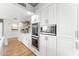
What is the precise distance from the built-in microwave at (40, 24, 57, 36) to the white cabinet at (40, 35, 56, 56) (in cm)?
7

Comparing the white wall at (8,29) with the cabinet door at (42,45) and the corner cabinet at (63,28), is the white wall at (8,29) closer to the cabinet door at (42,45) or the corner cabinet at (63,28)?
the cabinet door at (42,45)

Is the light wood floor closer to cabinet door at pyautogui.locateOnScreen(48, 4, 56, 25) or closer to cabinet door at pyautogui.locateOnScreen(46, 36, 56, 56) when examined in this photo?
cabinet door at pyautogui.locateOnScreen(46, 36, 56, 56)

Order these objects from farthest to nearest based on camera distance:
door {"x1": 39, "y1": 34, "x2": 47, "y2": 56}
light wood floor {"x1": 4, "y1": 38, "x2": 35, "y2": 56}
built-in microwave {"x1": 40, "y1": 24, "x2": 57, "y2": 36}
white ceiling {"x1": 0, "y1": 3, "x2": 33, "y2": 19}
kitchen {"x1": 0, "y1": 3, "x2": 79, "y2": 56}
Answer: light wood floor {"x1": 4, "y1": 38, "x2": 35, "y2": 56} → white ceiling {"x1": 0, "y1": 3, "x2": 33, "y2": 19} → door {"x1": 39, "y1": 34, "x2": 47, "y2": 56} → built-in microwave {"x1": 40, "y1": 24, "x2": 57, "y2": 36} → kitchen {"x1": 0, "y1": 3, "x2": 79, "y2": 56}

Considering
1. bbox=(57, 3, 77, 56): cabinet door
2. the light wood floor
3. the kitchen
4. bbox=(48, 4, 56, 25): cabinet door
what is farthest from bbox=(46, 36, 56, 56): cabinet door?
the light wood floor

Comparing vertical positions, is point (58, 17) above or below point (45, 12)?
below

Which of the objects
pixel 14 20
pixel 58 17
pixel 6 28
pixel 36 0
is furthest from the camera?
pixel 6 28

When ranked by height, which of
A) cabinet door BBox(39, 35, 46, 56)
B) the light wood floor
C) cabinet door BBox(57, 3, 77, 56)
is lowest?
the light wood floor

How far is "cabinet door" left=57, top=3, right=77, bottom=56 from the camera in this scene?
42.6 inches

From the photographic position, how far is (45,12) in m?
1.90

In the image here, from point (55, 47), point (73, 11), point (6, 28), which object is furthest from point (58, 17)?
point (6, 28)

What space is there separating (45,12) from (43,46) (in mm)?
712

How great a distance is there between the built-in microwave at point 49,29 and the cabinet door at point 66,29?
0.43 feet

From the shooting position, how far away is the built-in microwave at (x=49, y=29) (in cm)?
153

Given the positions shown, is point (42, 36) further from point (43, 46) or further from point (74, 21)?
point (74, 21)
